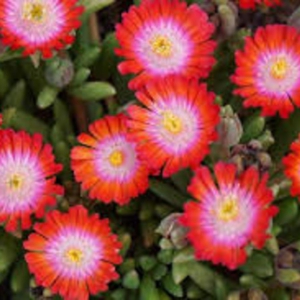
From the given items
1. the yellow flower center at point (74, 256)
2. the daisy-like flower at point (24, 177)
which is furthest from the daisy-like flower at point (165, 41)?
the yellow flower center at point (74, 256)

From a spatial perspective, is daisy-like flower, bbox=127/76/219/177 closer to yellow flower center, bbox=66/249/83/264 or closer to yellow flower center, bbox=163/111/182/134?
yellow flower center, bbox=163/111/182/134

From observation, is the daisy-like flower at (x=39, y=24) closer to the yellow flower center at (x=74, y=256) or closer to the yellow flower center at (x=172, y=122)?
the yellow flower center at (x=172, y=122)

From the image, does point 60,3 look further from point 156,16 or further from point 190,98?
point 190,98

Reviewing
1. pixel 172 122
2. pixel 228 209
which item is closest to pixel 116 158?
pixel 172 122

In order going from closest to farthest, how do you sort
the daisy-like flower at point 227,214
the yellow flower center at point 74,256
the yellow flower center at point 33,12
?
the daisy-like flower at point 227,214, the yellow flower center at point 74,256, the yellow flower center at point 33,12

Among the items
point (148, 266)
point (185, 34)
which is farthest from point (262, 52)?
point (148, 266)

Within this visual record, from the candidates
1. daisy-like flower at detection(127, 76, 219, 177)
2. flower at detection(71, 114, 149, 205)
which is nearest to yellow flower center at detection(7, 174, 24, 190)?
flower at detection(71, 114, 149, 205)

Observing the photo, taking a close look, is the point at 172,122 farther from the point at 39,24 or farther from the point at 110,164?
the point at 39,24
